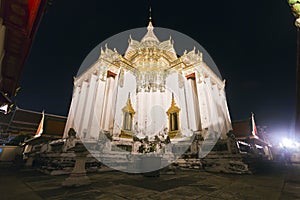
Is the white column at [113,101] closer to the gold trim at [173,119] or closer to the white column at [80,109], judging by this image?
the white column at [80,109]

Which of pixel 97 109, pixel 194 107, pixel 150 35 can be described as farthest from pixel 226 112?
pixel 97 109

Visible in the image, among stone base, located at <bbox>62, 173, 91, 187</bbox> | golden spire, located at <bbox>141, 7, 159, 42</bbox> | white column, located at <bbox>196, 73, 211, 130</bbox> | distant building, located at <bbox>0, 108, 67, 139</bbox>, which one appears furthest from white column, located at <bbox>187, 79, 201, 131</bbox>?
distant building, located at <bbox>0, 108, 67, 139</bbox>

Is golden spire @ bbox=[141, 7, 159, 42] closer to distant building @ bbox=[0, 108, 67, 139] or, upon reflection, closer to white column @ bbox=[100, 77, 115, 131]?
white column @ bbox=[100, 77, 115, 131]

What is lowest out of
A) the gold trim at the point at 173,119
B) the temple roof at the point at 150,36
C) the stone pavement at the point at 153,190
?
the stone pavement at the point at 153,190

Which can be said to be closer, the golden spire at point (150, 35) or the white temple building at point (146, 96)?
the white temple building at point (146, 96)

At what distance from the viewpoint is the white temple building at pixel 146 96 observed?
11285 millimetres

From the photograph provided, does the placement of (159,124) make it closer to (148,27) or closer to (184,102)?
(184,102)

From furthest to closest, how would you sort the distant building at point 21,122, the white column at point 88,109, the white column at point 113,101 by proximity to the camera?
the distant building at point 21,122
the white column at point 113,101
the white column at point 88,109

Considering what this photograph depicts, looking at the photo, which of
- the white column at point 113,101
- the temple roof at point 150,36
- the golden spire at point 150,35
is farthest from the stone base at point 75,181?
the golden spire at point 150,35

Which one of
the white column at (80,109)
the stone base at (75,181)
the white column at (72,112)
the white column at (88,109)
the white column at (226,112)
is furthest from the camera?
the white column at (226,112)

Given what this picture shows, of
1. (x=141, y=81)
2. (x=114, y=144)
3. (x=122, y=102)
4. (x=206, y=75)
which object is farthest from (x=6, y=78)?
(x=206, y=75)

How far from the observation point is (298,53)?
2.17 m

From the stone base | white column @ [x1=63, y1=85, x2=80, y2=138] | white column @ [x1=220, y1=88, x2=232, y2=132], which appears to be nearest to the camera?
the stone base

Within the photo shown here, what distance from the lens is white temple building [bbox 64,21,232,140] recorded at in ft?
37.0
